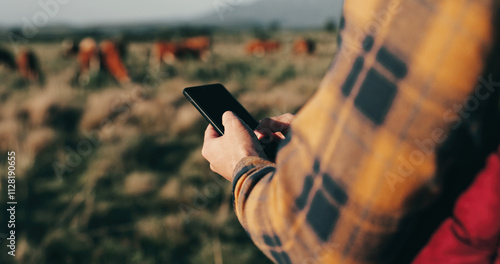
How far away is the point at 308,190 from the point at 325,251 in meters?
0.11

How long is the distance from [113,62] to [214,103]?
11.1m

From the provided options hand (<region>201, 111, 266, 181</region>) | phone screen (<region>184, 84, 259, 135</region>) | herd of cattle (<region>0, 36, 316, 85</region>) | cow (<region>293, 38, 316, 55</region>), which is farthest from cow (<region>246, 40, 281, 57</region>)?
hand (<region>201, 111, 266, 181</region>)

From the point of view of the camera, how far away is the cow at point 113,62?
35.9 ft

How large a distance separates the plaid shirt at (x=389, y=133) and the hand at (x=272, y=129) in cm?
34

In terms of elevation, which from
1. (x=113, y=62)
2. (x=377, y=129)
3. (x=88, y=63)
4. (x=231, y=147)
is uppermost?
(x=377, y=129)

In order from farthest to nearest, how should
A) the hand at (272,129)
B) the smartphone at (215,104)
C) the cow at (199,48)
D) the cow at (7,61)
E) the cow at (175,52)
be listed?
1. the cow at (199,48)
2. the cow at (175,52)
3. the cow at (7,61)
4. the smartphone at (215,104)
5. the hand at (272,129)

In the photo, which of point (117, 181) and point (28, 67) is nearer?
point (117, 181)

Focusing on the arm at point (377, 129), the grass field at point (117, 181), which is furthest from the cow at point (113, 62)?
the arm at point (377, 129)

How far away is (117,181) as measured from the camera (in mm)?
4602

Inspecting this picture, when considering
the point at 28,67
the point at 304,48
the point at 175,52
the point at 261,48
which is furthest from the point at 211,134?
the point at 261,48

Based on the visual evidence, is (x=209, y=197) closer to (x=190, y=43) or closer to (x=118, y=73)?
(x=118, y=73)

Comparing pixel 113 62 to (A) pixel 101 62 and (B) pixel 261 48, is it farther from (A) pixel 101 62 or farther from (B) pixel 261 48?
(B) pixel 261 48

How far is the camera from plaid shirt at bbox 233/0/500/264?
56 centimetres

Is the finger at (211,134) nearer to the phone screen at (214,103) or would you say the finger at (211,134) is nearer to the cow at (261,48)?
the phone screen at (214,103)
